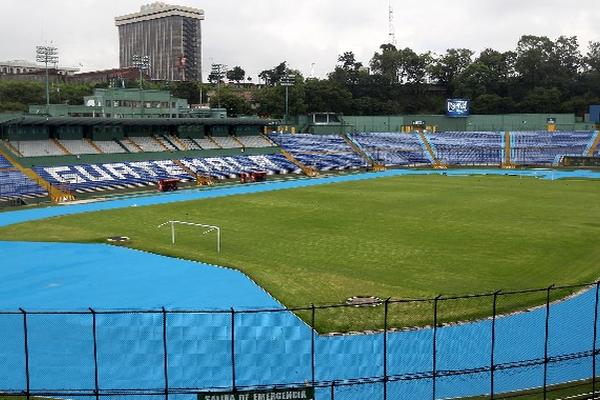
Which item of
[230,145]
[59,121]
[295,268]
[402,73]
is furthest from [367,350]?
[402,73]

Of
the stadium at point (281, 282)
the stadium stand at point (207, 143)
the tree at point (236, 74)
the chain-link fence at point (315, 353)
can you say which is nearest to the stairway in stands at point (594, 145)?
the stadium at point (281, 282)

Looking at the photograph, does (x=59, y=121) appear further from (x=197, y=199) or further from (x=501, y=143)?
(x=501, y=143)

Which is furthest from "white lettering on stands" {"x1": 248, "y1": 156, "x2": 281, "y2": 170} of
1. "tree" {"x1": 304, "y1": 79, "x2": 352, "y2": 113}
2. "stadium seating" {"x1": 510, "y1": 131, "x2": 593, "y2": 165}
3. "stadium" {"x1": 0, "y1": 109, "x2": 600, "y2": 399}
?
"tree" {"x1": 304, "y1": 79, "x2": 352, "y2": 113}

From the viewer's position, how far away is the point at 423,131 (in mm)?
95875

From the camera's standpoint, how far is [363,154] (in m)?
85.0

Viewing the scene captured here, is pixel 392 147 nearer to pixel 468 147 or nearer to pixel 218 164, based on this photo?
pixel 468 147

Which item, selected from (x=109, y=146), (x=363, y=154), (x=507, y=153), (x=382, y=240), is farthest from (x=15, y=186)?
(x=507, y=153)

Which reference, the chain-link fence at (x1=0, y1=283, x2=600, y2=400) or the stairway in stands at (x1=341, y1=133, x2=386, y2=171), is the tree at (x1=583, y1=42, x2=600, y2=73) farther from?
the chain-link fence at (x1=0, y1=283, x2=600, y2=400)

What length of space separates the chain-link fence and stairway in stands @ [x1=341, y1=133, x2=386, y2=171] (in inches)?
2435

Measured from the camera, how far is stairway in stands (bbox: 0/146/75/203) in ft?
160

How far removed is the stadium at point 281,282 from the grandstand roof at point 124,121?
439mm

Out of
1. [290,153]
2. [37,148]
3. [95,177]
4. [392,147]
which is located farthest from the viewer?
[392,147]

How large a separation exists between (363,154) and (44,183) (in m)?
45.8

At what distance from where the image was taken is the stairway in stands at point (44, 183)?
160ft
